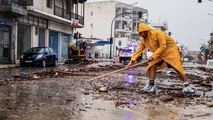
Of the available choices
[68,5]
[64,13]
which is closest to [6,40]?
[64,13]

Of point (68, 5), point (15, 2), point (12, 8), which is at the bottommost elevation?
point (12, 8)

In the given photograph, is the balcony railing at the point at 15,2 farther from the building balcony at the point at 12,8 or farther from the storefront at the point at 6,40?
the storefront at the point at 6,40

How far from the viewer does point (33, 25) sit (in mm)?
33375

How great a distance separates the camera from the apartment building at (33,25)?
2835 cm

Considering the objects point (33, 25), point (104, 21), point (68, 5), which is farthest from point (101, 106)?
point (104, 21)

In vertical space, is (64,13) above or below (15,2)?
above

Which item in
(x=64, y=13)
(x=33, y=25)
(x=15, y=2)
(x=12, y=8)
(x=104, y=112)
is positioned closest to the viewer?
(x=104, y=112)

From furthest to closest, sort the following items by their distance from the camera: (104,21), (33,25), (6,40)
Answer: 1. (104,21)
2. (33,25)
3. (6,40)

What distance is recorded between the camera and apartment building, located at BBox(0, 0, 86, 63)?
28353mm

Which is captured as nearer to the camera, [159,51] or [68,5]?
[159,51]

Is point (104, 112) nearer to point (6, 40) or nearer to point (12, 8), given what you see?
point (12, 8)

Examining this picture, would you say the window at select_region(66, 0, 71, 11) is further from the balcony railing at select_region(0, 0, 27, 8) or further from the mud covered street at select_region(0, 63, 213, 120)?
the mud covered street at select_region(0, 63, 213, 120)

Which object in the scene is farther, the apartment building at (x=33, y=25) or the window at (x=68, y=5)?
the window at (x=68, y=5)

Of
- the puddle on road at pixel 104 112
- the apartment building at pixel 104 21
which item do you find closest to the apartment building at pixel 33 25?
the puddle on road at pixel 104 112
